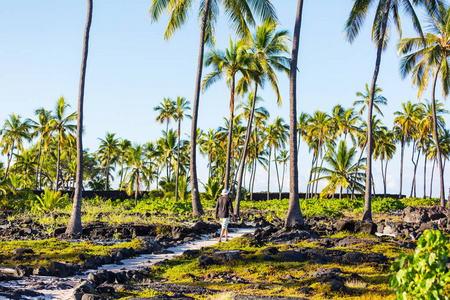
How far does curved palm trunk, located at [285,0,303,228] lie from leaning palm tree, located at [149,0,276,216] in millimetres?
4157

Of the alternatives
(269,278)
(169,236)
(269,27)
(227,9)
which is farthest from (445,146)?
(269,278)

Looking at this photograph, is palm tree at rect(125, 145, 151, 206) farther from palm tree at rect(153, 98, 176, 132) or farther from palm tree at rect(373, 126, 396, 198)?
palm tree at rect(373, 126, 396, 198)

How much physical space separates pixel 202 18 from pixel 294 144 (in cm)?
860

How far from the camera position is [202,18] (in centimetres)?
2081

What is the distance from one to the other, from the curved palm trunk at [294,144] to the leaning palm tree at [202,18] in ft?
13.6

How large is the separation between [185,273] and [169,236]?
6071 mm

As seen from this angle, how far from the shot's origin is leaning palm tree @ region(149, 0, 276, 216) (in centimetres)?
1994

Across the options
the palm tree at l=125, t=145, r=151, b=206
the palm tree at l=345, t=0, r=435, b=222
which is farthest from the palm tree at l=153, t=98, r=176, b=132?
the palm tree at l=345, t=0, r=435, b=222

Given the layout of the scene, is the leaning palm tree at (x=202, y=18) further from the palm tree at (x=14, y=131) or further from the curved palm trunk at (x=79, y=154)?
the palm tree at (x=14, y=131)

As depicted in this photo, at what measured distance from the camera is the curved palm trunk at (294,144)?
1585cm

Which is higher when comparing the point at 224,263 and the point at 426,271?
the point at 426,271

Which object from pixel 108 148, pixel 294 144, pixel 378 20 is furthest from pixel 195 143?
pixel 108 148

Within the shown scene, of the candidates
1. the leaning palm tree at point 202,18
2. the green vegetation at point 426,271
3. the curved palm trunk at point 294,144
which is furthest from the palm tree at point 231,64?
the green vegetation at point 426,271

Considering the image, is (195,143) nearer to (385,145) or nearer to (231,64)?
(231,64)
